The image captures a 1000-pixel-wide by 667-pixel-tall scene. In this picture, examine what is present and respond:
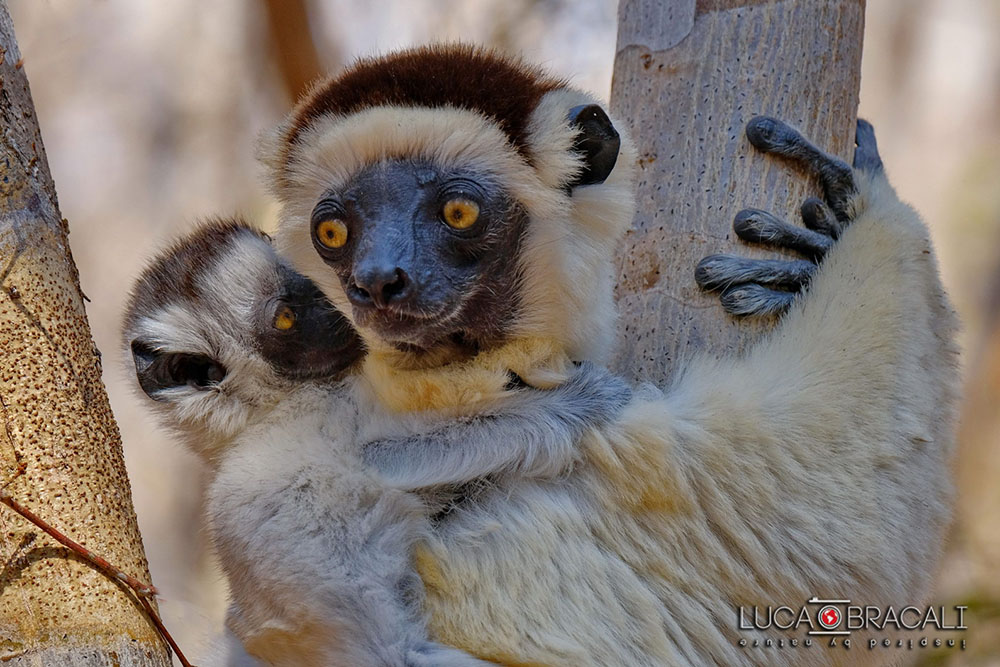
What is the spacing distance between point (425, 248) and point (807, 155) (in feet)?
4.34

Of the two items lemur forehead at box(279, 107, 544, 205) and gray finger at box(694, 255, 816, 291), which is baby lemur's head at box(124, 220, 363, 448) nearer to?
lemur forehead at box(279, 107, 544, 205)

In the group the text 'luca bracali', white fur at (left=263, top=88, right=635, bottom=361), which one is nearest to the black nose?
white fur at (left=263, top=88, right=635, bottom=361)

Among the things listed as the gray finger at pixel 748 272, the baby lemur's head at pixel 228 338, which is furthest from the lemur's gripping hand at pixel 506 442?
the gray finger at pixel 748 272

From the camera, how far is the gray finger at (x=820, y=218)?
2.97 m

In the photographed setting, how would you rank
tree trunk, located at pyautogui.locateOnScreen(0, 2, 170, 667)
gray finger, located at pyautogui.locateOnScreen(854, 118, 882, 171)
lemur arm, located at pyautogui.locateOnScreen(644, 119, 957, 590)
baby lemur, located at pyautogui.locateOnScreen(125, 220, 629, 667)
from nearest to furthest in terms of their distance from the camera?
tree trunk, located at pyautogui.locateOnScreen(0, 2, 170, 667), baby lemur, located at pyautogui.locateOnScreen(125, 220, 629, 667), lemur arm, located at pyautogui.locateOnScreen(644, 119, 957, 590), gray finger, located at pyautogui.locateOnScreen(854, 118, 882, 171)

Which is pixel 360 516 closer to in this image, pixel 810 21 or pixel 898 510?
pixel 898 510

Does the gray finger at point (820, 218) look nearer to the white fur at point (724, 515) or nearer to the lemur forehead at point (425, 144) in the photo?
the white fur at point (724, 515)

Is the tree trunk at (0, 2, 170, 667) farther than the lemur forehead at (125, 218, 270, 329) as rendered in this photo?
No

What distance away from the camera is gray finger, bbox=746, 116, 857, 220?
116 inches

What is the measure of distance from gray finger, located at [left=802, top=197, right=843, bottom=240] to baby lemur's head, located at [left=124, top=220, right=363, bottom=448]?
58.5 inches

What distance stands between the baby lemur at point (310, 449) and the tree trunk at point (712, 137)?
1.72ft

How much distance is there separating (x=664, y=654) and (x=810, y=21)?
2086 millimetres

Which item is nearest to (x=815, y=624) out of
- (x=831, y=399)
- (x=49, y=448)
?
(x=831, y=399)

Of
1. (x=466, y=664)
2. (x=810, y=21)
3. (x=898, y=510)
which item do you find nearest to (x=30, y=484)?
Answer: (x=466, y=664)
